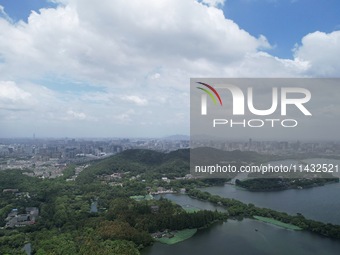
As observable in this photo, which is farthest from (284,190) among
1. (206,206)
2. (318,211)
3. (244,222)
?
(244,222)

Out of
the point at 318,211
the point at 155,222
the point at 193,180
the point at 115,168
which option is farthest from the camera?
the point at 115,168

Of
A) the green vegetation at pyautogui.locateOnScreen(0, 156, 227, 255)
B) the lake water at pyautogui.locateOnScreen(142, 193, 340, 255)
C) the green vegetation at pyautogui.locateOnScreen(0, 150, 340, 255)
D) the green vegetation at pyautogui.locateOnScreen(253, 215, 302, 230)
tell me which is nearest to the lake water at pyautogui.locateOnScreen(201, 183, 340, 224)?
the green vegetation at pyautogui.locateOnScreen(0, 150, 340, 255)

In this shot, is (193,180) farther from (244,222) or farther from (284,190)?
(244,222)

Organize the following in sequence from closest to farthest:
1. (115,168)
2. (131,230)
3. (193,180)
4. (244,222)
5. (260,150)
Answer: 1. (131,230)
2. (244,222)
3. (193,180)
4. (115,168)
5. (260,150)

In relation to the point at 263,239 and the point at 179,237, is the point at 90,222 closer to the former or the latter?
the point at 179,237

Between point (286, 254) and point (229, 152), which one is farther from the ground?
point (229, 152)

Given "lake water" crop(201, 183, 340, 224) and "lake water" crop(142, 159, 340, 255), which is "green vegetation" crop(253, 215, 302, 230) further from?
"lake water" crop(201, 183, 340, 224)

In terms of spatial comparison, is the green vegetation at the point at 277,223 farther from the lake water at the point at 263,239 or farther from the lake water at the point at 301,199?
the lake water at the point at 301,199
